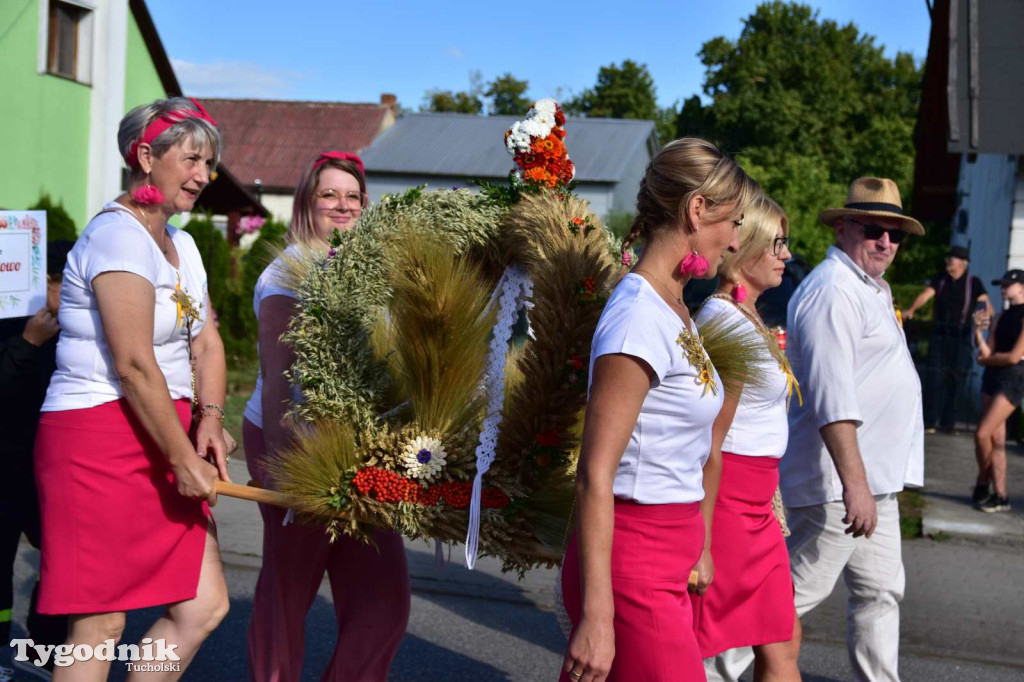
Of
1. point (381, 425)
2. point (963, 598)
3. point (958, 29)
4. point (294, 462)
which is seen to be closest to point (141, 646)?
point (294, 462)

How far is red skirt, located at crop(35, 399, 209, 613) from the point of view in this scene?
285 cm

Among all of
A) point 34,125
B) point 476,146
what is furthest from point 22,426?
point 476,146

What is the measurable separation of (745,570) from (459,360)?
40.7 inches

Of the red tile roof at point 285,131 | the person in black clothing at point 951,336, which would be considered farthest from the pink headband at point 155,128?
the red tile roof at point 285,131

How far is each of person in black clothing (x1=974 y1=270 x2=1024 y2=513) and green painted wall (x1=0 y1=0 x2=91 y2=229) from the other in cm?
1319

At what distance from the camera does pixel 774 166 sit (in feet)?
136

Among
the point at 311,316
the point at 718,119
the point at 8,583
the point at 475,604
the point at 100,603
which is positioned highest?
the point at 718,119

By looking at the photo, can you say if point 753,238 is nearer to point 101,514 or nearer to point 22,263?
point 101,514

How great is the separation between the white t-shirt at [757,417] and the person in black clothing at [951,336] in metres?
8.66

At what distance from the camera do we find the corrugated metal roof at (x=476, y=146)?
129 ft

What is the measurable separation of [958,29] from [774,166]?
30.2 meters

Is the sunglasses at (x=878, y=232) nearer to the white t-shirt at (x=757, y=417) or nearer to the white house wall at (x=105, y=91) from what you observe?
the white t-shirt at (x=757, y=417)

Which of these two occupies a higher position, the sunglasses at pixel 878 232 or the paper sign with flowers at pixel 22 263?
the sunglasses at pixel 878 232

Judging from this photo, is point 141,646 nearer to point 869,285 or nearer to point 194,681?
point 194,681
